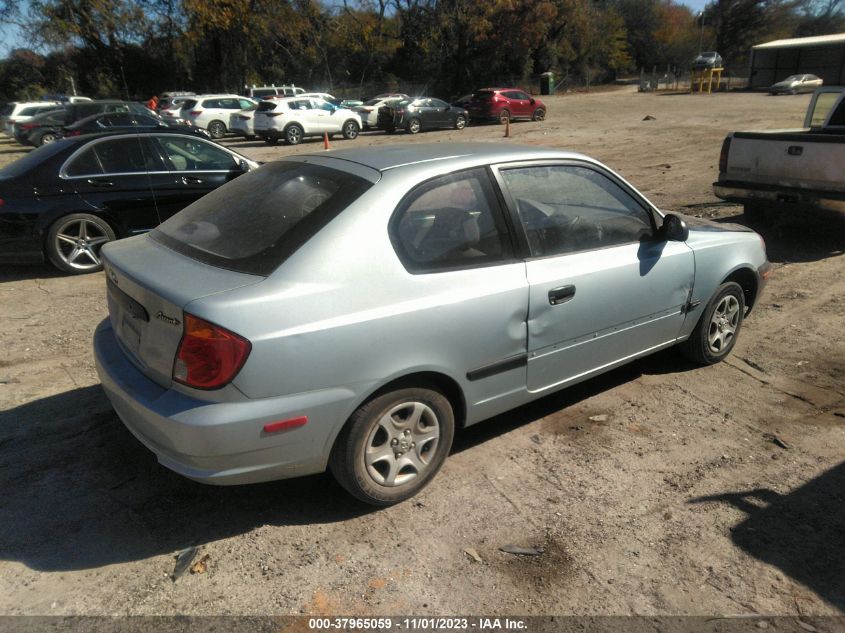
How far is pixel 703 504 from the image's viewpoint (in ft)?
10.8

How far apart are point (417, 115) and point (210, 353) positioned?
2507 cm

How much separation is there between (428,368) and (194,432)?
1.07 meters

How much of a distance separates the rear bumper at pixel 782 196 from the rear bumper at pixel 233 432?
267 inches

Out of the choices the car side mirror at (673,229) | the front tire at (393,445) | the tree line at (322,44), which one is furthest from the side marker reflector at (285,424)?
the tree line at (322,44)

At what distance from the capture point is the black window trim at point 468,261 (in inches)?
122

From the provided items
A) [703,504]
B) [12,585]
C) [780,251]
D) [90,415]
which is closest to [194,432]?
[12,585]

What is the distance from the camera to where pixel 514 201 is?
358 cm

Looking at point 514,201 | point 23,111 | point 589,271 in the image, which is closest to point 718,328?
point 589,271

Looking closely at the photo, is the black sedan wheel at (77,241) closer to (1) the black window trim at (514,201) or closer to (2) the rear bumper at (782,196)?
(1) the black window trim at (514,201)

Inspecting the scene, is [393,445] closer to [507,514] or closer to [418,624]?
[507,514]

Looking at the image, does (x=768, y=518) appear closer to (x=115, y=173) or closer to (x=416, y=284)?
(x=416, y=284)

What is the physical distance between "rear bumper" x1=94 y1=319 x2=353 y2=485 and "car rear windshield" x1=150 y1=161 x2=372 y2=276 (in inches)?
24.0

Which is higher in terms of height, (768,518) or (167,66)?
(167,66)

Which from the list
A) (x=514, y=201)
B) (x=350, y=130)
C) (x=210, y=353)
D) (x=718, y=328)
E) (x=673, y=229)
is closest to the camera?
(x=210, y=353)
